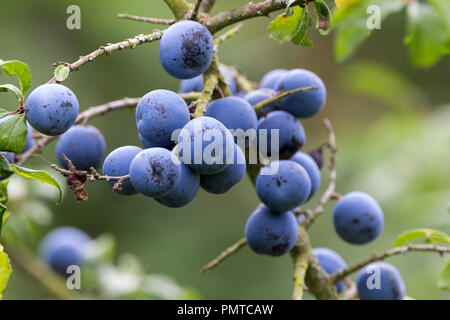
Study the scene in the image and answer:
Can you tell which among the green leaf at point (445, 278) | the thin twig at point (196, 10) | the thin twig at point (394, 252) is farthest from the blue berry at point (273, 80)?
the green leaf at point (445, 278)

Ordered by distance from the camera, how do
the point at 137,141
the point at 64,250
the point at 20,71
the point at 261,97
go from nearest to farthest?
the point at 20,71
the point at 261,97
the point at 64,250
the point at 137,141

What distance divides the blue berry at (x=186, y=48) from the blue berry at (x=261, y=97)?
11.6 inches

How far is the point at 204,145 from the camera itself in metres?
1.05

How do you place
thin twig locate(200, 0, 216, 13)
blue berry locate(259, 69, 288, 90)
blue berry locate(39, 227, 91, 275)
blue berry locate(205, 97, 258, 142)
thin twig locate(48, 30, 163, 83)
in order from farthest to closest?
blue berry locate(39, 227, 91, 275)
blue berry locate(259, 69, 288, 90)
thin twig locate(200, 0, 216, 13)
blue berry locate(205, 97, 258, 142)
thin twig locate(48, 30, 163, 83)

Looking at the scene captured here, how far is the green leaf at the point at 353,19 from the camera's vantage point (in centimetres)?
112

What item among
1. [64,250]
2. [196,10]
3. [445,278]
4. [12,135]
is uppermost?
[64,250]

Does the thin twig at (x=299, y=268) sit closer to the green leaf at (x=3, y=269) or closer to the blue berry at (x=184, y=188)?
the blue berry at (x=184, y=188)

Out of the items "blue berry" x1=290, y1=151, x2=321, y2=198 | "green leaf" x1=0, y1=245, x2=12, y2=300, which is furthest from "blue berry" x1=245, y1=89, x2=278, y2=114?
"green leaf" x1=0, y1=245, x2=12, y2=300

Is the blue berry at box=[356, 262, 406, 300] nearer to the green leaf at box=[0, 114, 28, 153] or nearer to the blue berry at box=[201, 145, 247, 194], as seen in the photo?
the blue berry at box=[201, 145, 247, 194]

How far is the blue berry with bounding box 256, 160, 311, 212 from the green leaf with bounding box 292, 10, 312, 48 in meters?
0.30

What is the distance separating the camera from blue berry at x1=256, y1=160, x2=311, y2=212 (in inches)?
53.1

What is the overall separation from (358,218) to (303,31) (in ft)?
2.14

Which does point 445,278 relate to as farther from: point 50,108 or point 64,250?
point 64,250

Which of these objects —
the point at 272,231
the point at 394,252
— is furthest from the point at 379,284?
the point at 272,231
